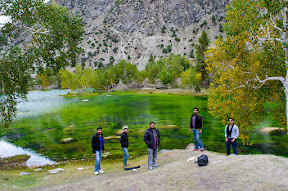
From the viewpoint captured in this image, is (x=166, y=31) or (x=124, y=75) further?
(x=166, y=31)

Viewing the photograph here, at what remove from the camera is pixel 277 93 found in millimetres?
18219

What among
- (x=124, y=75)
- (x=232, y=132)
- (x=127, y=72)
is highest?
(x=127, y=72)

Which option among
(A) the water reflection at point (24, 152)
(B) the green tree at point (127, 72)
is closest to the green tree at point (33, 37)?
(A) the water reflection at point (24, 152)

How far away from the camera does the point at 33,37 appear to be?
1464 cm

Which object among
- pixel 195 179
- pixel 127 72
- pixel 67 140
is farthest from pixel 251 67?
pixel 127 72

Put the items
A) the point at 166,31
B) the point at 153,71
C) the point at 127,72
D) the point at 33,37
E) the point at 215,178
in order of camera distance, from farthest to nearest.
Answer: the point at 166,31
the point at 127,72
the point at 153,71
the point at 33,37
the point at 215,178

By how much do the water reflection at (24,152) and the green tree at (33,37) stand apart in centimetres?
579

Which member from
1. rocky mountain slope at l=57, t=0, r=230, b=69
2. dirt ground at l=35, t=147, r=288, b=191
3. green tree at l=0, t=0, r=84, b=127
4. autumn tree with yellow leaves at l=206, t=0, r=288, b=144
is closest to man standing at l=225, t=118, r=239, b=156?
dirt ground at l=35, t=147, r=288, b=191

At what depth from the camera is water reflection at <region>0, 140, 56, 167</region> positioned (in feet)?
59.7

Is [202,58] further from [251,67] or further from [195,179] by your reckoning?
[195,179]

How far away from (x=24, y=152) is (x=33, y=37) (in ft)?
43.2

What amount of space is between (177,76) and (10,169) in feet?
354

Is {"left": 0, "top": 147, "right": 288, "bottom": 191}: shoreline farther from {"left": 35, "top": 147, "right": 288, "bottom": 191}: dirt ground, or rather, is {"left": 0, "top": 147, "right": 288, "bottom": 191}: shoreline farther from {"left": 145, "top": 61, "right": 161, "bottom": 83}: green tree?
{"left": 145, "top": 61, "right": 161, "bottom": 83}: green tree

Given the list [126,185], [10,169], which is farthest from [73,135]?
[126,185]
